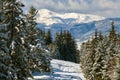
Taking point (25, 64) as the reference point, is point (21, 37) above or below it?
above

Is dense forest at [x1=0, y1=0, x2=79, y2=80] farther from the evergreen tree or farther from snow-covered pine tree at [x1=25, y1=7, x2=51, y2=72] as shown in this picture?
the evergreen tree

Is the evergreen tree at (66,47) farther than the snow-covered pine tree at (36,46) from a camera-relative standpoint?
Yes

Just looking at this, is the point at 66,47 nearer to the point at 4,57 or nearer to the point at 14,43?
the point at 14,43

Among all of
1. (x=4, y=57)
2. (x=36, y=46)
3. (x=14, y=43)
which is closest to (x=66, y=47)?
(x=36, y=46)

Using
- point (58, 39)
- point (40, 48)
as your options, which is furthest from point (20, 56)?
point (58, 39)

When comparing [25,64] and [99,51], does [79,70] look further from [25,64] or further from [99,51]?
[25,64]

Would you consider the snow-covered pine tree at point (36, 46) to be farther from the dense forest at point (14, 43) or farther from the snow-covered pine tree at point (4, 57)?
the snow-covered pine tree at point (4, 57)

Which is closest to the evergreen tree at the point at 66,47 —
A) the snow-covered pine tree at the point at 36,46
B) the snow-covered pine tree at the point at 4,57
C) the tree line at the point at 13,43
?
the snow-covered pine tree at the point at 36,46

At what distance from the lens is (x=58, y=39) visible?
13675 cm

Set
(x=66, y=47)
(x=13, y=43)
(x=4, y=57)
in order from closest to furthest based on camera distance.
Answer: (x=4, y=57) → (x=13, y=43) → (x=66, y=47)

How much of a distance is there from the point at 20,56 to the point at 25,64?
3.60ft

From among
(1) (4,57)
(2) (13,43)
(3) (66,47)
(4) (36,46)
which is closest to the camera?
(1) (4,57)

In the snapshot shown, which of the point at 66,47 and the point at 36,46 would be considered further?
the point at 66,47

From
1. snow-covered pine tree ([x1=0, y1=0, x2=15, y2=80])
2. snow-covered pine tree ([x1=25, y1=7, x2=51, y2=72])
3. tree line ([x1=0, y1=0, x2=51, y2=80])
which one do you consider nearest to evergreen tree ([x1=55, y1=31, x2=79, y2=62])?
snow-covered pine tree ([x1=25, y1=7, x2=51, y2=72])
